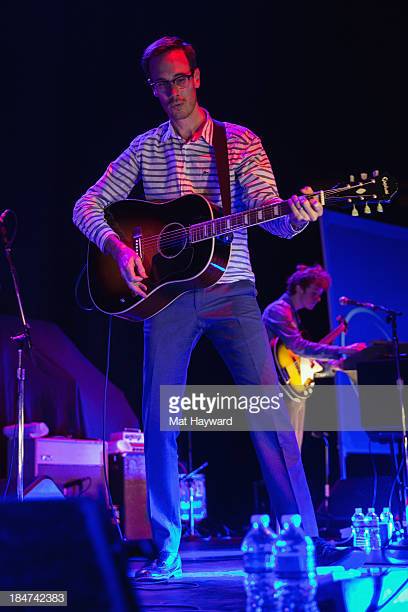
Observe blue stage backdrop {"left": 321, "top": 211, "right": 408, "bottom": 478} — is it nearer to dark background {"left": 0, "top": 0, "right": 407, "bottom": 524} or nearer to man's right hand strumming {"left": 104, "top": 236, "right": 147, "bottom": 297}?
dark background {"left": 0, "top": 0, "right": 407, "bottom": 524}

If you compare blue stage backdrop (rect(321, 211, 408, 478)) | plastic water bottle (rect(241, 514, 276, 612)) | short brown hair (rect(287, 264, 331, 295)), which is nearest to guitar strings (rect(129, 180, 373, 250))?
plastic water bottle (rect(241, 514, 276, 612))

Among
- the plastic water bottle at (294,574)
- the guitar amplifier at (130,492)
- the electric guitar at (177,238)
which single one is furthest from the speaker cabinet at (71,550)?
the guitar amplifier at (130,492)

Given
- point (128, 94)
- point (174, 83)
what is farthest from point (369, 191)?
point (128, 94)

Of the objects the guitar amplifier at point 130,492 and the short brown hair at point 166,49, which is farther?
the guitar amplifier at point 130,492

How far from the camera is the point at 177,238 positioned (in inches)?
136

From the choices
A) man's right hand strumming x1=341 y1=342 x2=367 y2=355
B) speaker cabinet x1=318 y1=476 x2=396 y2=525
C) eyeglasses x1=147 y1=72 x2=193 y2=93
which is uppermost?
eyeglasses x1=147 y1=72 x2=193 y2=93

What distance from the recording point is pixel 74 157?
699 cm

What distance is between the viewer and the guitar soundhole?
11.3 feet

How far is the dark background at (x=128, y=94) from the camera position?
22.0ft

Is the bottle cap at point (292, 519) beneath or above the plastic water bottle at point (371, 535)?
above

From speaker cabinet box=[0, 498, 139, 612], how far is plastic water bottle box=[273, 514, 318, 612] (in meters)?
0.77

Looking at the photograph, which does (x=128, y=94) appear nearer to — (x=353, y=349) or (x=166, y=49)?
(x=353, y=349)

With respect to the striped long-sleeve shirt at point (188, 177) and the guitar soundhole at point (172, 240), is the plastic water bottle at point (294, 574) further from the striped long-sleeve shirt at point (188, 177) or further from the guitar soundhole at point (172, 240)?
the guitar soundhole at point (172, 240)

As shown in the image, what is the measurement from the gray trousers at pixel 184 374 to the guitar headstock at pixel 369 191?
571mm
